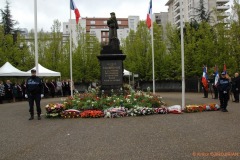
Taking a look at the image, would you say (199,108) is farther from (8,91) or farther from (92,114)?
(8,91)

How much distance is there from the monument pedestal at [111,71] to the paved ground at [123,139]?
272 inches

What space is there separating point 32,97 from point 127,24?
119 metres

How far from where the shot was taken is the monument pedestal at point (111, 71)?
19125mm

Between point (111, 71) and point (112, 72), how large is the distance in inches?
3.3

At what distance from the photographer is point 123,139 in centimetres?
856

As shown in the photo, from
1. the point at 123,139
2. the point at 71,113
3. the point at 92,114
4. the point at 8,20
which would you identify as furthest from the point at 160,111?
the point at 8,20

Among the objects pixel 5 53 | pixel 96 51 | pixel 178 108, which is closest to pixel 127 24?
pixel 96 51

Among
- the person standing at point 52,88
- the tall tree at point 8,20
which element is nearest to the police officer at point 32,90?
the person standing at point 52,88

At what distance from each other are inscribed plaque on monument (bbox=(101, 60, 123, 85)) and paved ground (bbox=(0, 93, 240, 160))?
22.7ft

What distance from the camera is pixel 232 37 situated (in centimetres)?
3459

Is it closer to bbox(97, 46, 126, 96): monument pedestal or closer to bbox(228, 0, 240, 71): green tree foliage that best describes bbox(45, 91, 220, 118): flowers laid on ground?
bbox(97, 46, 126, 96): monument pedestal

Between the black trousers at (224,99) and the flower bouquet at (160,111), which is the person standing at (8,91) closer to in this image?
the flower bouquet at (160,111)

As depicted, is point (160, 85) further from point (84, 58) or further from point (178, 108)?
point (178, 108)

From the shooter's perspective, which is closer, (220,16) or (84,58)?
(220,16)
